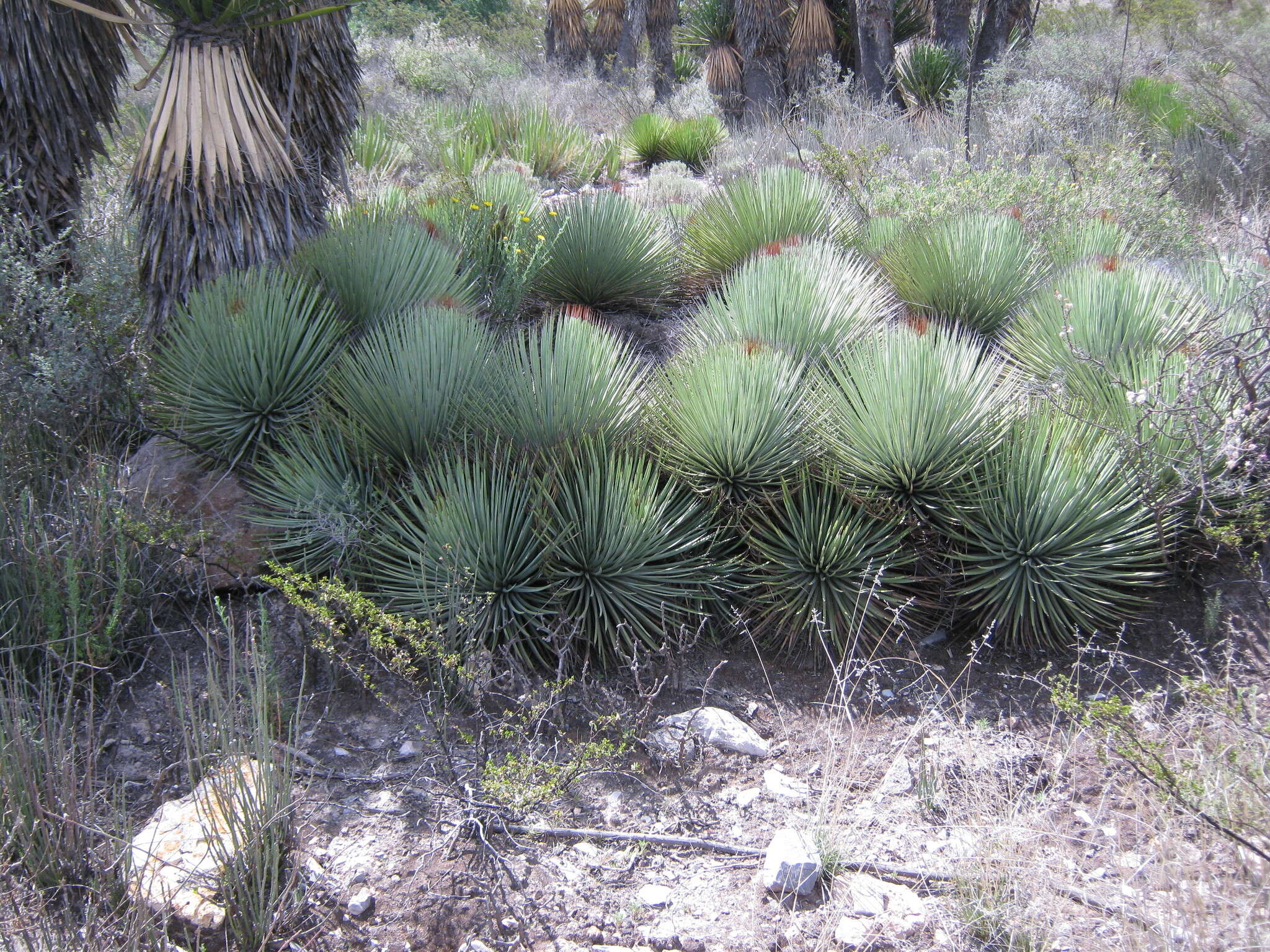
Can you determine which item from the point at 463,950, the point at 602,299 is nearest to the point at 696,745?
the point at 463,950

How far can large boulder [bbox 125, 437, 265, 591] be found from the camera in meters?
3.96

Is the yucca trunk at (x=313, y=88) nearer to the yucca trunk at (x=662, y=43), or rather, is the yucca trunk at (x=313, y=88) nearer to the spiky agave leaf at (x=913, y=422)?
the spiky agave leaf at (x=913, y=422)

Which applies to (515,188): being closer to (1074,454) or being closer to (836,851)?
(1074,454)

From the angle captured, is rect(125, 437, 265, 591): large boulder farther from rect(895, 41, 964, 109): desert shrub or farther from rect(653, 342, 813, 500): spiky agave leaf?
rect(895, 41, 964, 109): desert shrub

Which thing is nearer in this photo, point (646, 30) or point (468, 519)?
point (468, 519)

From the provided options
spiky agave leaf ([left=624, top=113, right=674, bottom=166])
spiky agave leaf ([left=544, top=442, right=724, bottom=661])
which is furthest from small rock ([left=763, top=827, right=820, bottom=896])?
spiky agave leaf ([left=624, top=113, right=674, bottom=166])

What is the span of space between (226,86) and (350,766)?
12.7ft

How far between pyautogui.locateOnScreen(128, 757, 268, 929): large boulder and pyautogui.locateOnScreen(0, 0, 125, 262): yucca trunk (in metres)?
3.56

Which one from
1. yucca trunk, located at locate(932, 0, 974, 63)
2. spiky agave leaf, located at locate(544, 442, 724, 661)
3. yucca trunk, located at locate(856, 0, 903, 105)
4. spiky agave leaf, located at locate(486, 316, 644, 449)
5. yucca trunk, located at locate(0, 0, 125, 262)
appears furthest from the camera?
yucca trunk, located at locate(932, 0, 974, 63)

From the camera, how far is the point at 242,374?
4.23 meters

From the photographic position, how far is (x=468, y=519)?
11.6 ft

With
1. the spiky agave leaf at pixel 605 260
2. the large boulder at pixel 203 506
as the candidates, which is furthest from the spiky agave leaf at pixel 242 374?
the spiky agave leaf at pixel 605 260

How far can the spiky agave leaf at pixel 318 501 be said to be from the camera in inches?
147

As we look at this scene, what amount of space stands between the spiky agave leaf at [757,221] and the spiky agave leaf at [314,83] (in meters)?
2.54
